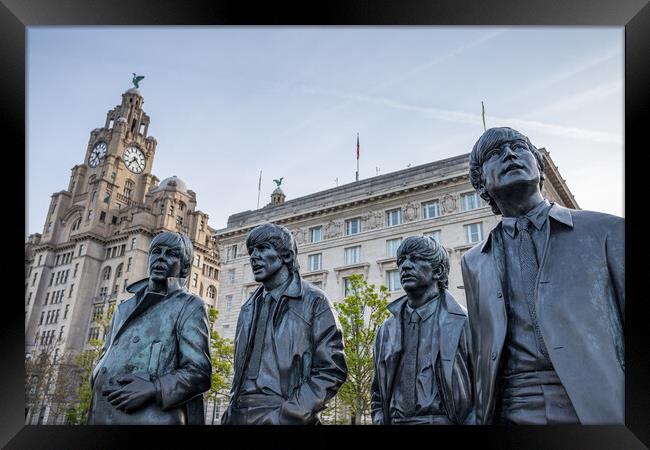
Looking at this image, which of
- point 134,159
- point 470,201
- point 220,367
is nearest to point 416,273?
point 220,367

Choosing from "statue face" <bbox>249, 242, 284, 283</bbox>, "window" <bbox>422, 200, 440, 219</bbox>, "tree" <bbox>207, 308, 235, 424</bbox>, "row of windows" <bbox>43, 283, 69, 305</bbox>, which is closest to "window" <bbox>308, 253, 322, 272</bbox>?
"tree" <bbox>207, 308, 235, 424</bbox>

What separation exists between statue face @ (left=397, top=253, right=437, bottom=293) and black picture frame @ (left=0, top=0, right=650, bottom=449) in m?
1.29

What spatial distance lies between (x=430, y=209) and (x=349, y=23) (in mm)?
25290

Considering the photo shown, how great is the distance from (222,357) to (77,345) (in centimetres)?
3224

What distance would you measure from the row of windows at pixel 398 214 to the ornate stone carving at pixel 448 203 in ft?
1.37

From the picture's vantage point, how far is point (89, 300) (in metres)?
54.1

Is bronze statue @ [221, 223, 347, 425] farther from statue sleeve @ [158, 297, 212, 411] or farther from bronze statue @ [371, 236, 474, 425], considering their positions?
bronze statue @ [371, 236, 474, 425]

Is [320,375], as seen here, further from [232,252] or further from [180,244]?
[232,252]

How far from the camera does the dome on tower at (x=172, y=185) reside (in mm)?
64875

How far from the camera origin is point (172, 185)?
2616 inches

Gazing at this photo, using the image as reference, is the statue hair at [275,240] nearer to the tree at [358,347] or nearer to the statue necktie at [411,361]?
the statue necktie at [411,361]

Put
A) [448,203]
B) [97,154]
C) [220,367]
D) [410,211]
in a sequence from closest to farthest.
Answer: [220,367] → [448,203] → [410,211] → [97,154]

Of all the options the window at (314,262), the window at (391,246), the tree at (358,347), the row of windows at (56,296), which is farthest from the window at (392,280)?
the row of windows at (56,296)

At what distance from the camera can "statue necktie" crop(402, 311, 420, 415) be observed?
13.1 feet
